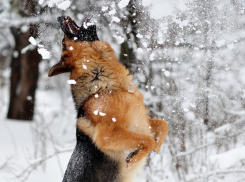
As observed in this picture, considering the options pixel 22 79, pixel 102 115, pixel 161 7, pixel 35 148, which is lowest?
pixel 35 148

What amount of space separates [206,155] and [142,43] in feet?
5.53

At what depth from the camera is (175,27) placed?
4.25 meters

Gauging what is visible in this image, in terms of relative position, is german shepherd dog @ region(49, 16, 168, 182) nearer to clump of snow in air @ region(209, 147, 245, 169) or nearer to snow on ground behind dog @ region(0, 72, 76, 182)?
clump of snow in air @ region(209, 147, 245, 169)

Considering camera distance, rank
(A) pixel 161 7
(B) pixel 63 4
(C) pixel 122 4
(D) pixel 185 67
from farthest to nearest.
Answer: (D) pixel 185 67
(B) pixel 63 4
(A) pixel 161 7
(C) pixel 122 4

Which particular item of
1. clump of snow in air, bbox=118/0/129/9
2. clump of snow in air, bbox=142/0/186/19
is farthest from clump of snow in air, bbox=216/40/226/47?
clump of snow in air, bbox=118/0/129/9

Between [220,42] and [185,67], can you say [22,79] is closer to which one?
[185,67]

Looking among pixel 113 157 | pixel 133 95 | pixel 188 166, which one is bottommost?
pixel 188 166

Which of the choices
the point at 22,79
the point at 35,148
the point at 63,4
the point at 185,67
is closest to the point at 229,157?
the point at 185,67

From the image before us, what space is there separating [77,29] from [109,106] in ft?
3.07

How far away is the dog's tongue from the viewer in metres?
3.41

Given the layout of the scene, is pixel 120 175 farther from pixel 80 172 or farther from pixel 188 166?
pixel 188 166

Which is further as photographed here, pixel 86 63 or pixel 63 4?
pixel 63 4

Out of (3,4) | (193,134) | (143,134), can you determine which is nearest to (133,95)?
(143,134)

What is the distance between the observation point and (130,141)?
3.06 meters
